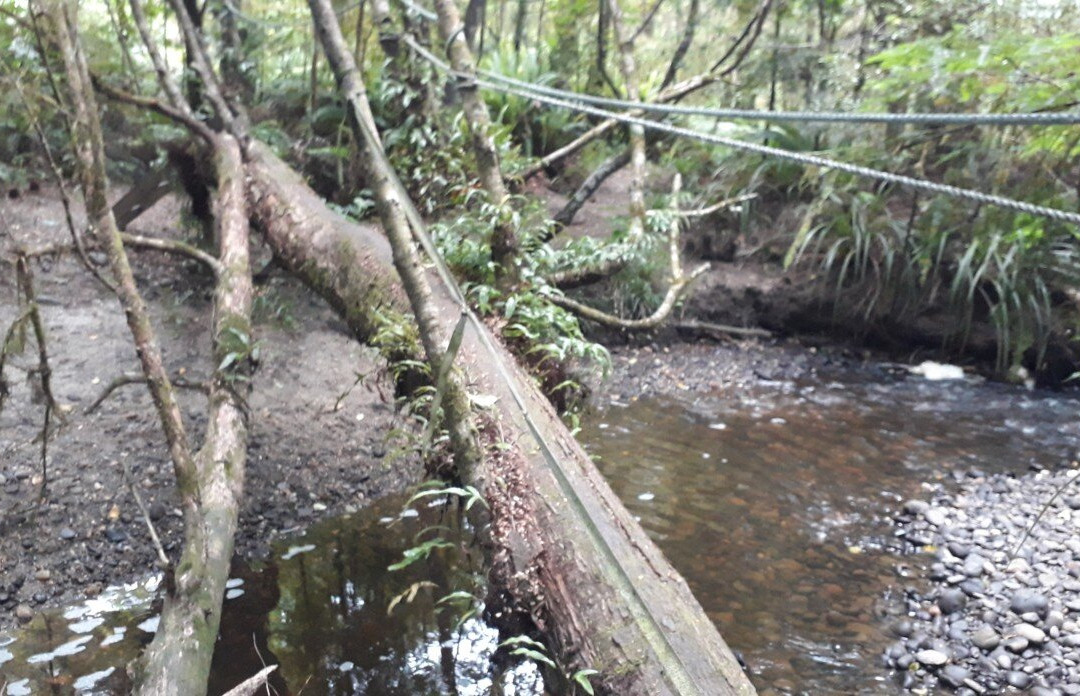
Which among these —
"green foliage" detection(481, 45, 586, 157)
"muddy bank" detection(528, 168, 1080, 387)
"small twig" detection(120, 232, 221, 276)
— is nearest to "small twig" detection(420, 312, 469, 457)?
"small twig" detection(120, 232, 221, 276)

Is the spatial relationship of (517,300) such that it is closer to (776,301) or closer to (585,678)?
(585,678)

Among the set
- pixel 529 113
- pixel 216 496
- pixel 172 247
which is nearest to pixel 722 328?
pixel 529 113

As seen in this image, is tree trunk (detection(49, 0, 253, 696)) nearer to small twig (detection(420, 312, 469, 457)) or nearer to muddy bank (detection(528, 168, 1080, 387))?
small twig (detection(420, 312, 469, 457))

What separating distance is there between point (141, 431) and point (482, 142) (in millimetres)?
2081

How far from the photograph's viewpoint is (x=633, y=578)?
1896 mm

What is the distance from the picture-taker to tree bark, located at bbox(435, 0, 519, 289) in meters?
3.36

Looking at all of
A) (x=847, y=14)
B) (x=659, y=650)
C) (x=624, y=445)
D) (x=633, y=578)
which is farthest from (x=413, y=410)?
(x=847, y=14)

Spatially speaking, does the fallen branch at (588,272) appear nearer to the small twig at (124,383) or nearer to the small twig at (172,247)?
the small twig at (172,247)

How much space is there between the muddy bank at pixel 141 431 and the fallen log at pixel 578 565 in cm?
62

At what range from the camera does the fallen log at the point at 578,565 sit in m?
1.68

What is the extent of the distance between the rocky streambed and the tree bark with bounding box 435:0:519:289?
2.04 meters

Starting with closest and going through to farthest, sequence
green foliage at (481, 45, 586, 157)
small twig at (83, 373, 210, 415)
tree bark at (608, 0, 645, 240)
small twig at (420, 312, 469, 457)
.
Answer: small twig at (420, 312, 469, 457) < small twig at (83, 373, 210, 415) < tree bark at (608, 0, 645, 240) < green foliage at (481, 45, 586, 157)

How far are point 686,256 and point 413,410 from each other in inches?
192

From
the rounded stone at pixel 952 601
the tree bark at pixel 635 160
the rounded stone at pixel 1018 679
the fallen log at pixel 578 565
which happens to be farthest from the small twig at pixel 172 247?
the rounded stone at pixel 1018 679
